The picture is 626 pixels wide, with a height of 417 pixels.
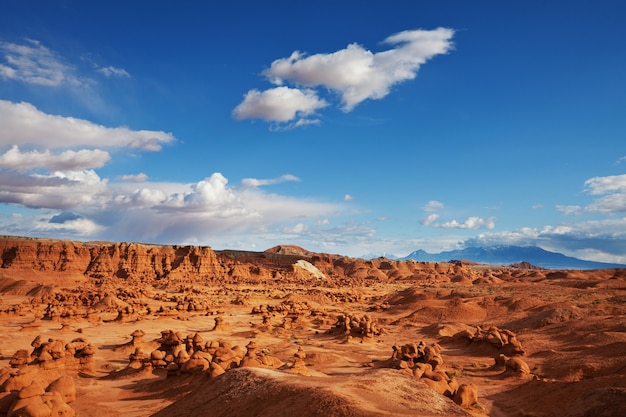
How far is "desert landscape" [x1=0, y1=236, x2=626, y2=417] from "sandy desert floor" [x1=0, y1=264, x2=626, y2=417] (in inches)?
2.7

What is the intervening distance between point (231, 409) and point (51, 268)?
79250 mm

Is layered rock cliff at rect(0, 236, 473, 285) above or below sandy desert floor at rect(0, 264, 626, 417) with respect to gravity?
Answer: above

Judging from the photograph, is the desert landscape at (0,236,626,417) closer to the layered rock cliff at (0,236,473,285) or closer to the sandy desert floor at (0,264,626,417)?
the sandy desert floor at (0,264,626,417)

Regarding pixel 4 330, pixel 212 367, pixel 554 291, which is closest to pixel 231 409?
pixel 212 367

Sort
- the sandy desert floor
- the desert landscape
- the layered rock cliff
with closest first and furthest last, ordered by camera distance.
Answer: the sandy desert floor, the desert landscape, the layered rock cliff

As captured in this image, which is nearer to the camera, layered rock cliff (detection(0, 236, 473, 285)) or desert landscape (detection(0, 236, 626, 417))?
desert landscape (detection(0, 236, 626, 417))

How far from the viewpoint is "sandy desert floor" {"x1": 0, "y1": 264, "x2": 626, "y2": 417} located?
9.05 meters

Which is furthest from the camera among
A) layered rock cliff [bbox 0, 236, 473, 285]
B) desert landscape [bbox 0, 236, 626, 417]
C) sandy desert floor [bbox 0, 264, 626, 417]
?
layered rock cliff [bbox 0, 236, 473, 285]

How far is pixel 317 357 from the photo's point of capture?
66.4 feet

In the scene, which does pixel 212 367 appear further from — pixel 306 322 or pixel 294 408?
pixel 306 322

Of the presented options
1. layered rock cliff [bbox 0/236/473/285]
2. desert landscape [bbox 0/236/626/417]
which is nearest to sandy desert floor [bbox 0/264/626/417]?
desert landscape [bbox 0/236/626/417]

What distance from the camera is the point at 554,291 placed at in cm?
5000

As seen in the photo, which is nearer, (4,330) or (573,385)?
(573,385)

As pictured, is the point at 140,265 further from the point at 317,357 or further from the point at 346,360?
the point at 346,360
